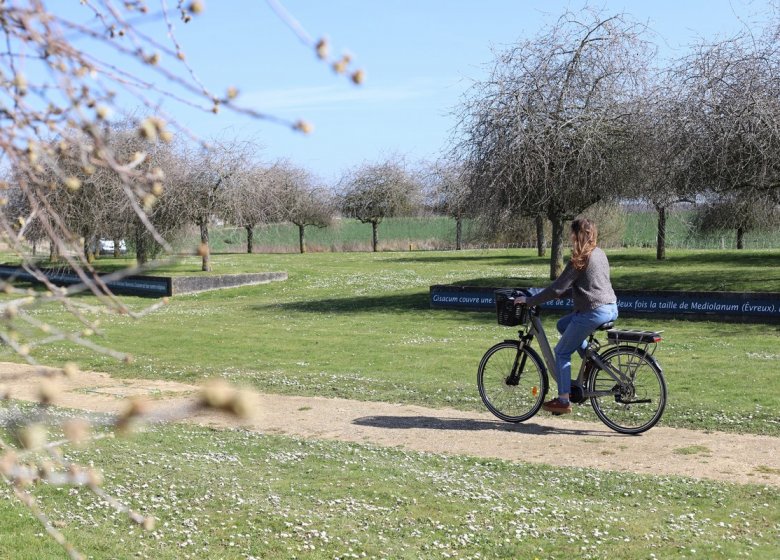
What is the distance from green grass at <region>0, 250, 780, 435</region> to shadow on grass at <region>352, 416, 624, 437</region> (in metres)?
0.66

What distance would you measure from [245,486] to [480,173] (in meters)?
18.9

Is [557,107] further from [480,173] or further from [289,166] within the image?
[289,166]

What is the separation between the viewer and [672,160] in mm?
22391

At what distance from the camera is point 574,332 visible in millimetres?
9609

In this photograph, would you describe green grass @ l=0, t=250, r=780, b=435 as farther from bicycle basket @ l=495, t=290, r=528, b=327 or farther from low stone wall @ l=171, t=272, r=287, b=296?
bicycle basket @ l=495, t=290, r=528, b=327

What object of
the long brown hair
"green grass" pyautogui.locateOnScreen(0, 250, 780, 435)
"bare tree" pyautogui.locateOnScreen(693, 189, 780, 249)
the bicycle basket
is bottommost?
"green grass" pyautogui.locateOnScreen(0, 250, 780, 435)

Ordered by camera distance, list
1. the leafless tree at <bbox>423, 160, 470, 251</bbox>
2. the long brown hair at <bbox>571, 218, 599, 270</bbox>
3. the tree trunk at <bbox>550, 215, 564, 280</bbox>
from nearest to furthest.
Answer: the long brown hair at <bbox>571, 218, 599, 270</bbox>, the tree trunk at <bbox>550, 215, 564, 280</bbox>, the leafless tree at <bbox>423, 160, 470, 251</bbox>

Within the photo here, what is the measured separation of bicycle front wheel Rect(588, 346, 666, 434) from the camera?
9469mm

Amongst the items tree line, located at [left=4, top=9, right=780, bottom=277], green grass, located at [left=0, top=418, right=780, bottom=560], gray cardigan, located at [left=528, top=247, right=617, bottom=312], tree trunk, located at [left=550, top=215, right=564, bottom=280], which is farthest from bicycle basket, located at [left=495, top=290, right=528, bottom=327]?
tree trunk, located at [left=550, top=215, right=564, bottom=280]

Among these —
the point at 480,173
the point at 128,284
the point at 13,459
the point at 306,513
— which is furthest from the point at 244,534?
the point at 128,284

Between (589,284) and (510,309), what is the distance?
1071 mm

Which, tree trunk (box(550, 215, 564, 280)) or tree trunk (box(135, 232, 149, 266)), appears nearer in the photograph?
tree trunk (box(550, 215, 564, 280))

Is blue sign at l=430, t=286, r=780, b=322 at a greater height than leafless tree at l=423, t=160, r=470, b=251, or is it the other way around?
leafless tree at l=423, t=160, r=470, b=251

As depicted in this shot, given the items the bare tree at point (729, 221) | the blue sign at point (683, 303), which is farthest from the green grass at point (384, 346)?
the bare tree at point (729, 221)
